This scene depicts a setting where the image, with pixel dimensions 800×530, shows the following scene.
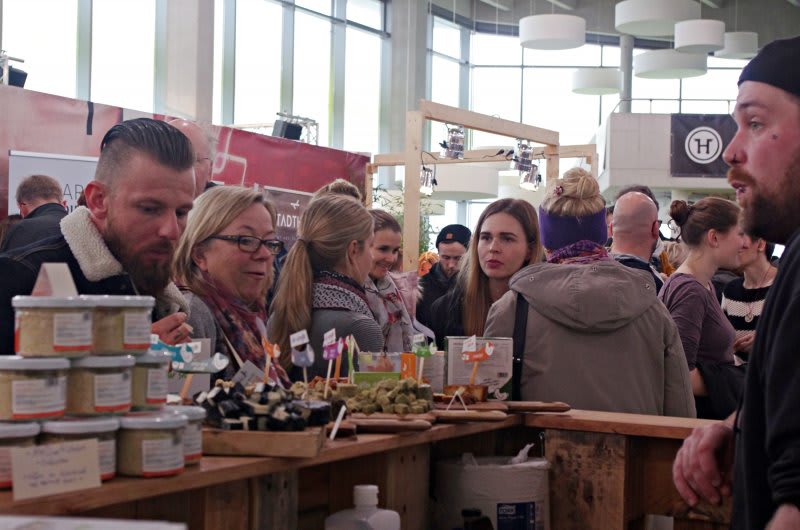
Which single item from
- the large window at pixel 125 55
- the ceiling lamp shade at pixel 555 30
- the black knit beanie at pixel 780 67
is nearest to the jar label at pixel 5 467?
the black knit beanie at pixel 780 67

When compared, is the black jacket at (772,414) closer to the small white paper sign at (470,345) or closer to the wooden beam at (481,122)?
the small white paper sign at (470,345)

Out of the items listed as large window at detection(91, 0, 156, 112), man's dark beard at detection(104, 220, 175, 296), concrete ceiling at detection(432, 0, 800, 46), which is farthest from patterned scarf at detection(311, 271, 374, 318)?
concrete ceiling at detection(432, 0, 800, 46)

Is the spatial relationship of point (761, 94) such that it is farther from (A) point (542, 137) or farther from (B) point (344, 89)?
(B) point (344, 89)

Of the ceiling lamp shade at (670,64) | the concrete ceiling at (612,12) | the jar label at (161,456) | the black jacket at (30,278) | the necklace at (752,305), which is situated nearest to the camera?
the jar label at (161,456)

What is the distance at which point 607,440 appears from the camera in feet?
9.48

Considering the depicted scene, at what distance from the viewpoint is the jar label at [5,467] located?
1551 mm

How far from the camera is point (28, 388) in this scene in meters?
1.57

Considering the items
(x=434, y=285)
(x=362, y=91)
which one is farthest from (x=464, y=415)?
(x=362, y=91)

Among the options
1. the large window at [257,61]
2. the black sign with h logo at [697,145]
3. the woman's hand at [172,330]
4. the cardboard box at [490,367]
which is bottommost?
the cardboard box at [490,367]

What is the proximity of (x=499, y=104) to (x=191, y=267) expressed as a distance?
18.5m

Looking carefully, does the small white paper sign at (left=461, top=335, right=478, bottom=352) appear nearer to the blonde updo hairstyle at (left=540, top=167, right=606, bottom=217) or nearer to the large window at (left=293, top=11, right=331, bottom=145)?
the blonde updo hairstyle at (left=540, top=167, right=606, bottom=217)

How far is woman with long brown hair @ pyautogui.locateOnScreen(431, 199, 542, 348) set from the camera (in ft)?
12.8

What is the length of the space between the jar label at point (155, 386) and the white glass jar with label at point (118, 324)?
1.7 inches

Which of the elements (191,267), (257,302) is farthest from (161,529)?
(257,302)
